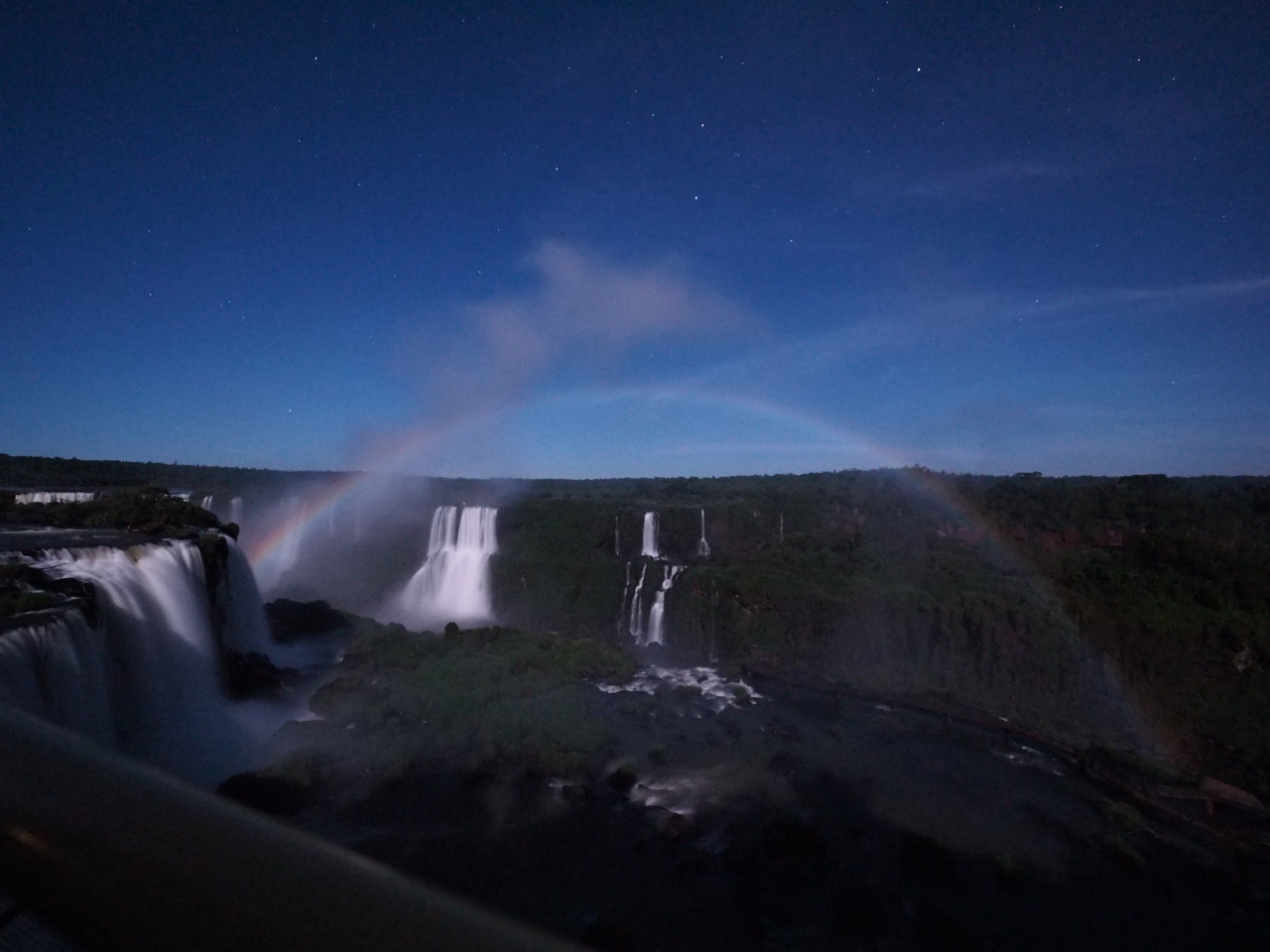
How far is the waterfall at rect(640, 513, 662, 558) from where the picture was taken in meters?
32.1

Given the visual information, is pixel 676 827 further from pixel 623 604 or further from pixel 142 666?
pixel 623 604

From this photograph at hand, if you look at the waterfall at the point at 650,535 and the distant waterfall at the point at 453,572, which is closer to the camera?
the waterfall at the point at 650,535

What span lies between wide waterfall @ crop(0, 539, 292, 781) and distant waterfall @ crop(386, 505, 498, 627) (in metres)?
16.4

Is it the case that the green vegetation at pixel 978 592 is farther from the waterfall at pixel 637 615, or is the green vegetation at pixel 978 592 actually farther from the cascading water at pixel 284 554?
the cascading water at pixel 284 554

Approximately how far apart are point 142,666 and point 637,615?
19061 millimetres

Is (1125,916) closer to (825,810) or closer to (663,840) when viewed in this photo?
(825,810)

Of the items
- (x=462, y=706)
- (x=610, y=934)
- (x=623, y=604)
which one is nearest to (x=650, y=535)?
(x=623, y=604)

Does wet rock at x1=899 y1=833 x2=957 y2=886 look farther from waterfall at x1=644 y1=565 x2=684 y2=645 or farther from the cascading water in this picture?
the cascading water

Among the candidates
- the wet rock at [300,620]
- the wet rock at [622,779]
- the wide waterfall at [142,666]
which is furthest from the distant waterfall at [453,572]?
the wet rock at [622,779]

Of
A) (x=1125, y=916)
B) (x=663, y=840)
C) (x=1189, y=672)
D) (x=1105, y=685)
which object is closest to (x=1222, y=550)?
(x=1189, y=672)

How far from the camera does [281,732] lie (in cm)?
1358

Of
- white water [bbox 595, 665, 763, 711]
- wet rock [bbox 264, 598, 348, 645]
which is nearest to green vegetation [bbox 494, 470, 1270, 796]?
white water [bbox 595, 665, 763, 711]

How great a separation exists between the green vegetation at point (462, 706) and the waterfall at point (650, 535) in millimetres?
11522

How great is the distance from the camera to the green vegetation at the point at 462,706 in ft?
43.5
